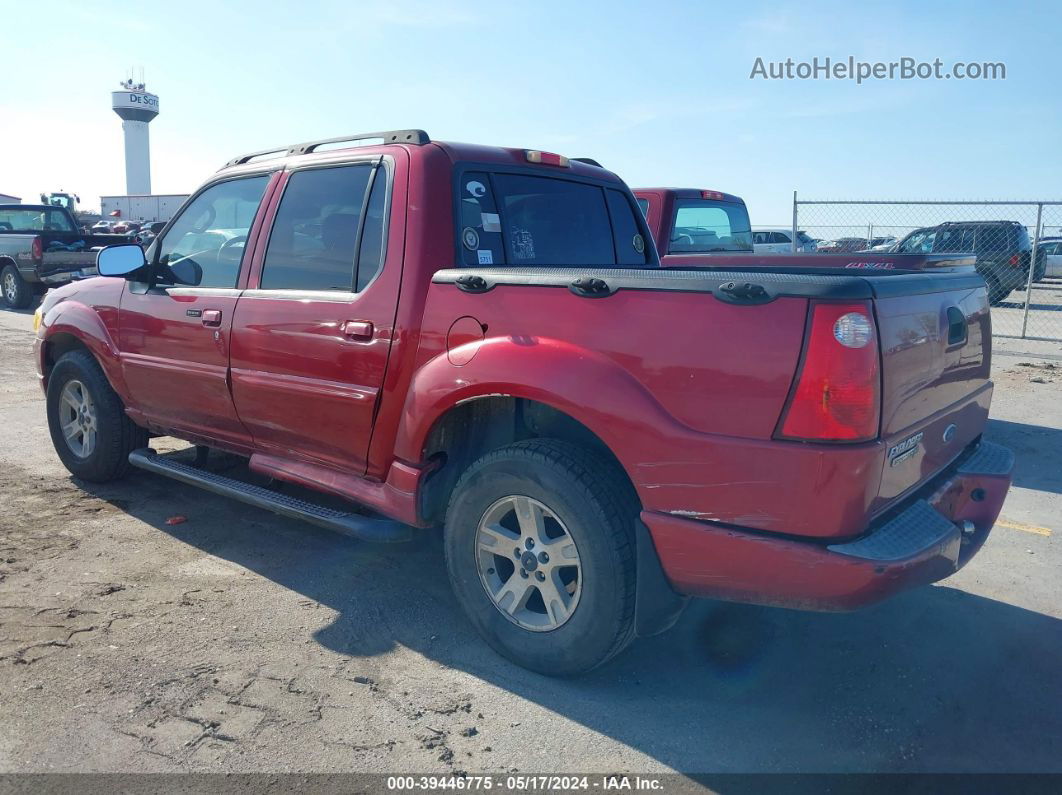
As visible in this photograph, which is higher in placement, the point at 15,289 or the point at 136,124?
the point at 136,124

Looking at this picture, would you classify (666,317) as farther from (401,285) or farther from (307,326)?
(307,326)

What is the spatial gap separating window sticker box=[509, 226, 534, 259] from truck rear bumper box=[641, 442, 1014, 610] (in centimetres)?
155

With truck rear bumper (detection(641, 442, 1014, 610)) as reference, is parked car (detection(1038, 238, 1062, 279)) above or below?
above

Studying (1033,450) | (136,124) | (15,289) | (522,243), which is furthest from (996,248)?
(136,124)

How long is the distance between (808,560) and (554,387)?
39.3 inches

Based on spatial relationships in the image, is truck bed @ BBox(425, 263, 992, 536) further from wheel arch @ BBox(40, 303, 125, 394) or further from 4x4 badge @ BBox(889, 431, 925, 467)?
wheel arch @ BBox(40, 303, 125, 394)

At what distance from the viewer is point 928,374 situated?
2.90 m

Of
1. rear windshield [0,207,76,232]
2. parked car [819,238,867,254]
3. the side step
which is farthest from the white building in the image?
the side step

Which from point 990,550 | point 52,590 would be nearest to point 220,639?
point 52,590

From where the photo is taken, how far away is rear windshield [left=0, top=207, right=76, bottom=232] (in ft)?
55.0

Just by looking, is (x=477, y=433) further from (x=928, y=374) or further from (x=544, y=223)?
(x=928, y=374)

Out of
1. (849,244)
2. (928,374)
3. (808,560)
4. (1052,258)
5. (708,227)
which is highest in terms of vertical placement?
(1052,258)

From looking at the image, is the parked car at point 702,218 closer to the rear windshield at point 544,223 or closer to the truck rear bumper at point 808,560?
the rear windshield at point 544,223

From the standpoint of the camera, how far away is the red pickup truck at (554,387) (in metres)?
2.58
